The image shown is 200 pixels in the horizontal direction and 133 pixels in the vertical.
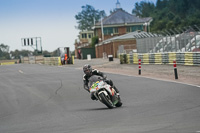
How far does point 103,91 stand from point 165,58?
1009 inches

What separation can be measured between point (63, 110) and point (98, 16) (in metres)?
161

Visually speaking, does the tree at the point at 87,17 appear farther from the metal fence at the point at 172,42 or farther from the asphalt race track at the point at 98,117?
the asphalt race track at the point at 98,117

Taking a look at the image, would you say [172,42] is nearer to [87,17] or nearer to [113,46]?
[113,46]

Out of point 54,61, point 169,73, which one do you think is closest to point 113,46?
point 54,61

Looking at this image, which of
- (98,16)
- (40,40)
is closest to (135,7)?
(98,16)

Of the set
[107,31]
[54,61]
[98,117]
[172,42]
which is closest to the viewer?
[98,117]

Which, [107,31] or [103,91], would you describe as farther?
[107,31]

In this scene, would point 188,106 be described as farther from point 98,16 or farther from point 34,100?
point 98,16

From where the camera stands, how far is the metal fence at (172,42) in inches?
1268

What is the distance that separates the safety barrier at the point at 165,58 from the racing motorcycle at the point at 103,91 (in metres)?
19.3

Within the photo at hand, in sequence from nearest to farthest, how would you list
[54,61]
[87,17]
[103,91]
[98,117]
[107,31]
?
[98,117] → [103,91] → [54,61] → [107,31] → [87,17]

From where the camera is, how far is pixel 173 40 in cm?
3616

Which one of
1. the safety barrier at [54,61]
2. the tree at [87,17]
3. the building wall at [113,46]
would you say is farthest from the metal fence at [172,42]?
the tree at [87,17]

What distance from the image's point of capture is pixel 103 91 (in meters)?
11.5
